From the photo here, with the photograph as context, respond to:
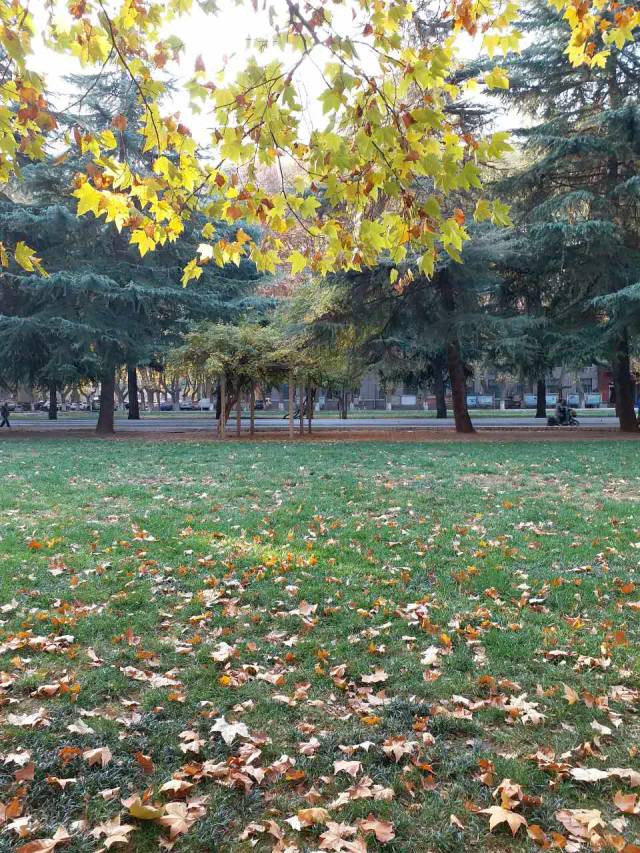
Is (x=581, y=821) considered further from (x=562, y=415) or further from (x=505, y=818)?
(x=562, y=415)

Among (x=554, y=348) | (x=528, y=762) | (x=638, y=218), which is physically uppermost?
(x=638, y=218)

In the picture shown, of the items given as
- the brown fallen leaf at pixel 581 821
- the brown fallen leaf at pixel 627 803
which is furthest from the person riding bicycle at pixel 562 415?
the brown fallen leaf at pixel 581 821

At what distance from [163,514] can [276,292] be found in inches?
1158

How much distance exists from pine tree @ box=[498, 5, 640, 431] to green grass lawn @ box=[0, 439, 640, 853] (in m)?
12.8

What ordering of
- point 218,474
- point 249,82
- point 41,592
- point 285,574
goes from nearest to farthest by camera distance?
1. point 249,82
2. point 41,592
3. point 285,574
4. point 218,474

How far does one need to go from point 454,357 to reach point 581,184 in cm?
685

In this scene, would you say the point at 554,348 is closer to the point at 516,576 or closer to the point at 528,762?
the point at 516,576

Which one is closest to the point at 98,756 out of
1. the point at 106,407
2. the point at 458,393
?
the point at 458,393

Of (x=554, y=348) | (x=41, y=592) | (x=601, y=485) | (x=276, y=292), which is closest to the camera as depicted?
(x=41, y=592)

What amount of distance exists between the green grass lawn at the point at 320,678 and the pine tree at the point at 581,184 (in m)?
12.8

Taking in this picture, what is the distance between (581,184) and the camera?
67.1 ft

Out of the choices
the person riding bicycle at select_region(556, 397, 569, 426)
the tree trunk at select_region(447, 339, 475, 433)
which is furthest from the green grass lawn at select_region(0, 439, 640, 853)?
the person riding bicycle at select_region(556, 397, 569, 426)

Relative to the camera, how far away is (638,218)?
792 inches

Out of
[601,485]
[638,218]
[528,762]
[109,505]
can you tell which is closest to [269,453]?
[109,505]
